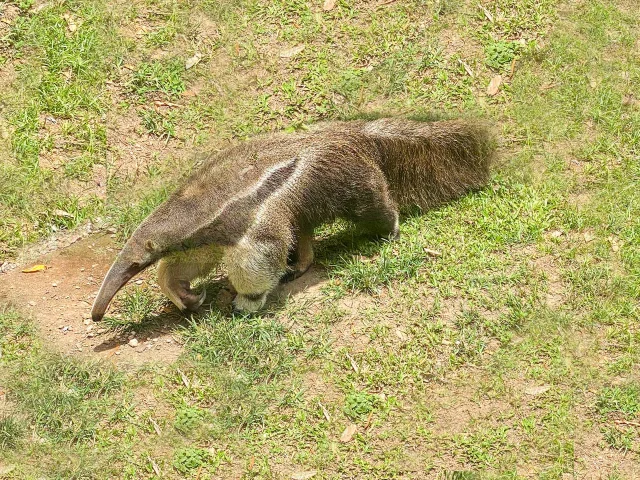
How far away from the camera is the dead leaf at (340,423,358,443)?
24.2ft

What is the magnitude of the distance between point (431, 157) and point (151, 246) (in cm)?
278

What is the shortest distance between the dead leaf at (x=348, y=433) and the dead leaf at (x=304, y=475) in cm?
35

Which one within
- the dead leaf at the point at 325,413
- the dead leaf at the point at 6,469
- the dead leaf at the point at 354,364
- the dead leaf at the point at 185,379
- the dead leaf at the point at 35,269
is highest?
the dead leaf at the point at 35,269

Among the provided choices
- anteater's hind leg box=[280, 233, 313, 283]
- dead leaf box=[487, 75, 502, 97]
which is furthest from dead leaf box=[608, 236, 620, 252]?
anteater's hind leg box=[280, 233, 313, 283]

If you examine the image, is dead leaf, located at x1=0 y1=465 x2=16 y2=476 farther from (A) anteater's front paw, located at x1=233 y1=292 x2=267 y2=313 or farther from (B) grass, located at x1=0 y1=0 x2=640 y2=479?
(A) anteater's front paw, located at x1=233 y1=292 x2=267 y2=313

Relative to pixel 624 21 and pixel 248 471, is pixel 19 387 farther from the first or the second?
pixel 624 21

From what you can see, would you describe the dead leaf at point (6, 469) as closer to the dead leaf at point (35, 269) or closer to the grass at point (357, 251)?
the grass at point (357, 251)

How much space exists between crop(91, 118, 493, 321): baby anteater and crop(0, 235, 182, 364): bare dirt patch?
1.34ft

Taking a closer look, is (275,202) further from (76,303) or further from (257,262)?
(76,303)

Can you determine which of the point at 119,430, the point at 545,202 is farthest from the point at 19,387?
the point at 545,202

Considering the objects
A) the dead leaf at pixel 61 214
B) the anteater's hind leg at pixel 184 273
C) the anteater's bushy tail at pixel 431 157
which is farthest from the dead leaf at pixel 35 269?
the anteater's bushy tail at pixel 431 157

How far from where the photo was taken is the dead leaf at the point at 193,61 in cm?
1115

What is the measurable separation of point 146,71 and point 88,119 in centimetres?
92

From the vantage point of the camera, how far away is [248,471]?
7.21m
